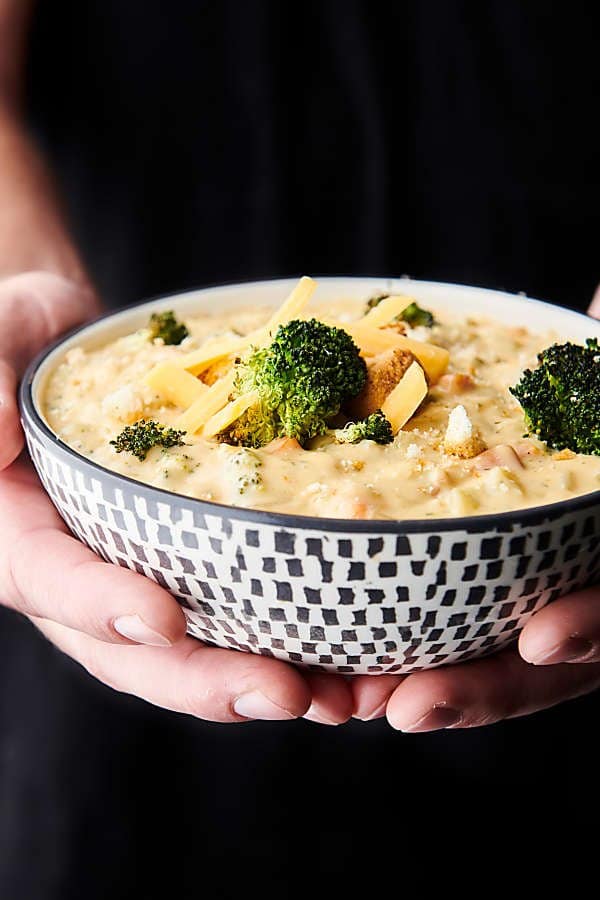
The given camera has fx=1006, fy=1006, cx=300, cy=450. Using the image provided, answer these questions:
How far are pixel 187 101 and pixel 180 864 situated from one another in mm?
2462

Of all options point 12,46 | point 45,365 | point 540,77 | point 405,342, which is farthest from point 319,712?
point 12,46

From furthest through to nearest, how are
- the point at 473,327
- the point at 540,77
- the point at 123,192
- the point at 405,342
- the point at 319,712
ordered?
the point at 123,192 → the point at 540,77 → the point at 473,327 → the point at 405,342 → the point at 319,712

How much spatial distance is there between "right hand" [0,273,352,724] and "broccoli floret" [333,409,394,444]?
43 centimetres

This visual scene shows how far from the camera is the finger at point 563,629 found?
5.63 feet

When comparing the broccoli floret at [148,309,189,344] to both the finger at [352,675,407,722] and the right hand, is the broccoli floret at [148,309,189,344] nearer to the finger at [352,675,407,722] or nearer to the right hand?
the right hand

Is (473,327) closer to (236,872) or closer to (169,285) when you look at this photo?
→ (169,285)

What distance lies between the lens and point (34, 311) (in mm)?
2773

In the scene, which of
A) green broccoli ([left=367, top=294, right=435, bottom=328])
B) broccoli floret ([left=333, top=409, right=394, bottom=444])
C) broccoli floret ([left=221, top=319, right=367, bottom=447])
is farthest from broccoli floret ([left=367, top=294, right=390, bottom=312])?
broccoli floret ([left=333, top=409, right=394, bottom=444])

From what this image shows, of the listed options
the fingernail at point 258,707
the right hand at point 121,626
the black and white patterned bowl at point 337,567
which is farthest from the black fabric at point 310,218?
the black and white patterned bowl at point 337,567

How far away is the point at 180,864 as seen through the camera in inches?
127

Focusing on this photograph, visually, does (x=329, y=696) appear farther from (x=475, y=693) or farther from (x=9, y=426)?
(x=9, y=426)

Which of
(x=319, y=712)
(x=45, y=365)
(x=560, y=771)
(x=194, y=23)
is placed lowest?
(x=560, y=771)

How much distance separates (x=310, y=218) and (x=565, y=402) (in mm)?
1668

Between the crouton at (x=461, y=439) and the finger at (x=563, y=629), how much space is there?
31 cm
